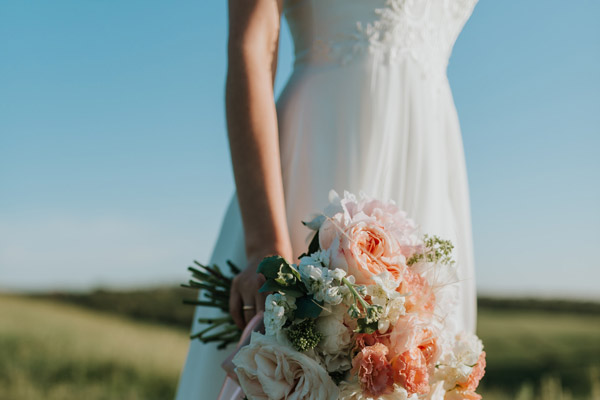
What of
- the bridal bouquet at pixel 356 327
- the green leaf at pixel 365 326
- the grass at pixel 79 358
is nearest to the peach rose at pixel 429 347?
the bridal bouquet at pixel 356 327

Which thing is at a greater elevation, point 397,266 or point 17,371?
point 397,266

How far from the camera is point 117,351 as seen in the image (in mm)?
7906

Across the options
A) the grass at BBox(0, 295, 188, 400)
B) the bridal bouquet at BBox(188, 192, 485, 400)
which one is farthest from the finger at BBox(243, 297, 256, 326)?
the grass at BBox(0, 295, 188, 400)

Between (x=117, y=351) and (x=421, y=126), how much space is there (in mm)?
7476

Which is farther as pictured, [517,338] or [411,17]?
[517,338]

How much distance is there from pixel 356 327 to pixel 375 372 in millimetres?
98

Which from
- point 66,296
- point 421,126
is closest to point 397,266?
point 421,126

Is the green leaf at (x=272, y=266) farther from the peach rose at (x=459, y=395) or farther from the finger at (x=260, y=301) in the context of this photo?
the peach rose at (x=459, y=395)

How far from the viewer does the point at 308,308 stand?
1.05 meters

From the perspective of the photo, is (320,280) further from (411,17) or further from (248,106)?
(411,17)

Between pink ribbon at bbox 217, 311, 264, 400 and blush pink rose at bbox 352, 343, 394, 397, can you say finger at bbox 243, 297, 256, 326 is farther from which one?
blush pink rose at bbox 352, 343, 394, 397

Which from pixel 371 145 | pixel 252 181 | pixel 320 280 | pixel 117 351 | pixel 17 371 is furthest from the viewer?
pixel 117 351

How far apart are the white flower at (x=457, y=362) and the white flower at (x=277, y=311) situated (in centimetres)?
35

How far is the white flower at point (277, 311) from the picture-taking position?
1037 millimetres
